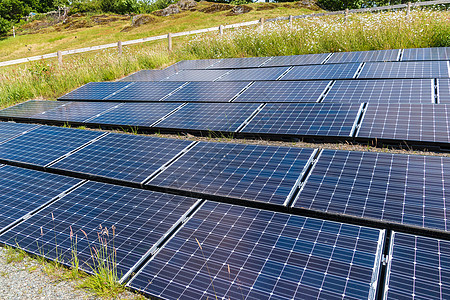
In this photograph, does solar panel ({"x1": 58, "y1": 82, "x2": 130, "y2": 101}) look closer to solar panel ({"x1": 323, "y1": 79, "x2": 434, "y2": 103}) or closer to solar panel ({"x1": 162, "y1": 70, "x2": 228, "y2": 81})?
→ solar panel ({"x1": 162, "y1": 70, "x2": 228, "y2": 81})

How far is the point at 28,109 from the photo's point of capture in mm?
10797

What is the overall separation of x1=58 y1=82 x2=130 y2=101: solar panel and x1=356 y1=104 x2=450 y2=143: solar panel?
315 inches

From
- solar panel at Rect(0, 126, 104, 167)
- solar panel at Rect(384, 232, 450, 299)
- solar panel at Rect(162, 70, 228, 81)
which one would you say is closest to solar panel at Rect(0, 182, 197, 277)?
solar panel at Rect(0, 126, 104, 167)

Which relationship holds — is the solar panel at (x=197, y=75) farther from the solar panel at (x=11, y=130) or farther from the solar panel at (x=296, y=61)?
the solar panel at (x=11, y=130)

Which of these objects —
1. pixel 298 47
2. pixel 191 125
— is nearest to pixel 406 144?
pixel 191 125

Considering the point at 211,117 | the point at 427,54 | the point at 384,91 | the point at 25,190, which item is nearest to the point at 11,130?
the point at 25,190

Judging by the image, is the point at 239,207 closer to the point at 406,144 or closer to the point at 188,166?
the point at 188,166

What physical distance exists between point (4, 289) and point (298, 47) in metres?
13.8

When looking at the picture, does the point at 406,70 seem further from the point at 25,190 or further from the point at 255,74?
the point at 25,190

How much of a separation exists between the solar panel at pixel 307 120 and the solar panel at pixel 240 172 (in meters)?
1.16

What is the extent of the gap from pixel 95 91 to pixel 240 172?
333 inches

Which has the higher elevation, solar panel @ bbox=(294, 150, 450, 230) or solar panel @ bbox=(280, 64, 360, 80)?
solar panel @ bbox=(280, 64, 360, 80)

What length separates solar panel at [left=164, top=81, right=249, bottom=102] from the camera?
930cm

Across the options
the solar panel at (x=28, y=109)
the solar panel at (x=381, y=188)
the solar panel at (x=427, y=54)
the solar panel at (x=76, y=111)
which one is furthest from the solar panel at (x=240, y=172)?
the solar panel at (x=427, y=54)
